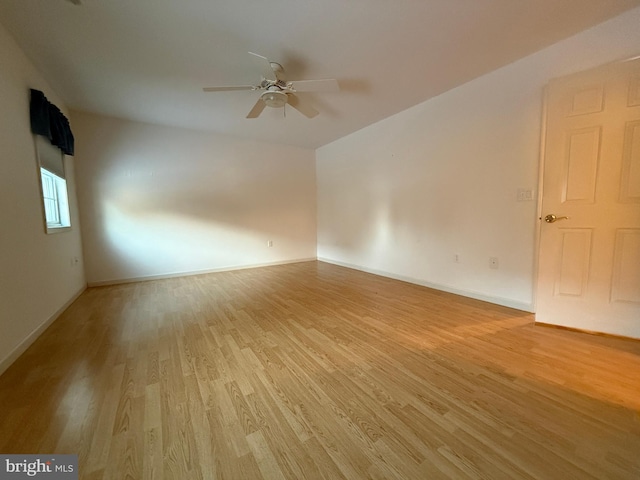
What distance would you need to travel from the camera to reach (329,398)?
55.1 inches

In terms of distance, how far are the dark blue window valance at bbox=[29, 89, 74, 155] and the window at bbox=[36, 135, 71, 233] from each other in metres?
0.08

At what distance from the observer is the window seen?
2.57 m

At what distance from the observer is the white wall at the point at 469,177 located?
237 centimetres

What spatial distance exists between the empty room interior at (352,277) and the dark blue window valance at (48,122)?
32mm

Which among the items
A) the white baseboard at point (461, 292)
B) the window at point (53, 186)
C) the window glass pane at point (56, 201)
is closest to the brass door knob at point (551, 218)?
the white baseboard at point (461, 292)

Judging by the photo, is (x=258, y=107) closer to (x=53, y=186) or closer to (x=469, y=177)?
(x=469, y=177)

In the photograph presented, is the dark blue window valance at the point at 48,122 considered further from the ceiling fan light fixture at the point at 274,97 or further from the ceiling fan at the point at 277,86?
the ceiling fan light fixture at the point at 274,97

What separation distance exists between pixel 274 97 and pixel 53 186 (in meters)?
2.93

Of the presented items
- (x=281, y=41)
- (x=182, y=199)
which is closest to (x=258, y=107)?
(x=281, y=41)

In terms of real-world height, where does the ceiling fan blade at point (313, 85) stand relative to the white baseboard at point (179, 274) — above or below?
above

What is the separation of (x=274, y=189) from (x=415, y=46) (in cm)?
363

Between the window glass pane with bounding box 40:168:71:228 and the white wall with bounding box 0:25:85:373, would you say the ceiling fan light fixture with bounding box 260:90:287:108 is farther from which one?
the window glass pane with bounding box 40:168:71:228

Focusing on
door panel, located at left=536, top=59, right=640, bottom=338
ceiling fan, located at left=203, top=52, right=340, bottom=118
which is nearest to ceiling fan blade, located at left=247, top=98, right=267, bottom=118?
ceiling fan, located at left=203, top=52, right=340, bottom=118

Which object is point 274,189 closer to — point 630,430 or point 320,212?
point 320,212
